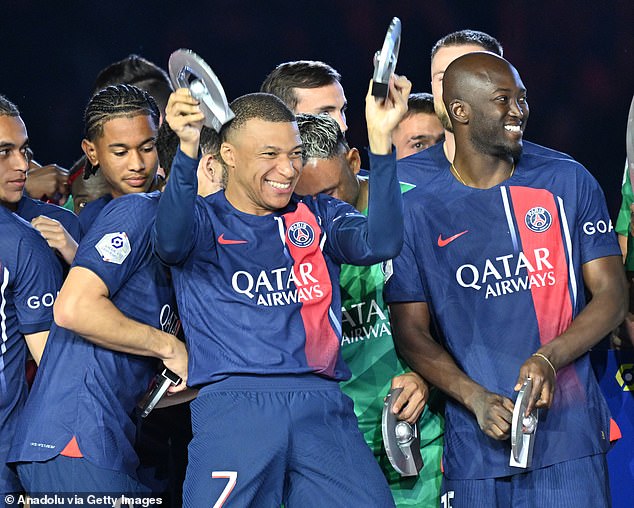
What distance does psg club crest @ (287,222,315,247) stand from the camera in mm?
3252

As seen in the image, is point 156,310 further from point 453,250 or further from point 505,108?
point 505,108

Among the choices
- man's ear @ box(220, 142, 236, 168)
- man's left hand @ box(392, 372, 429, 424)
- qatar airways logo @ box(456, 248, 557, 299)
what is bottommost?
man's left hand @ box(392, 372, 429, 424)

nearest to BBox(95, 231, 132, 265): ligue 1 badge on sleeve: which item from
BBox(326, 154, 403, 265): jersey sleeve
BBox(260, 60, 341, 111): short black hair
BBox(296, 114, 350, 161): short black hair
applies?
BBox(326, 154, 403, 265): jersey sleeve

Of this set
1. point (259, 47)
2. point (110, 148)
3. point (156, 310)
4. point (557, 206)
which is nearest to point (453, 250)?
point (557, 206)

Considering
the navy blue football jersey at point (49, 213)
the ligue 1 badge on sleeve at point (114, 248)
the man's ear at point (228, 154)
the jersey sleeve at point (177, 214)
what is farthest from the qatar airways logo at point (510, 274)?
the navy blue football jersey at point (49, 213)

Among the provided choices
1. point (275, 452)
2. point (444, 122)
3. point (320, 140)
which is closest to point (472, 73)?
point (444, 122)

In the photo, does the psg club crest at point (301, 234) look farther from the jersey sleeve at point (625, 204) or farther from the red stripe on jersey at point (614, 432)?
Result: the jersey sleeve at point (625, 204)

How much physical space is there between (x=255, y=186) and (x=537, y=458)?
3.53 ft

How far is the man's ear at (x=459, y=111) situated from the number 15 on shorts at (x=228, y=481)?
4.16ft

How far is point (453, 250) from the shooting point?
348cm

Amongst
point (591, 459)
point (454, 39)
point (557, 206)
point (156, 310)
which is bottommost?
point (591, 459)

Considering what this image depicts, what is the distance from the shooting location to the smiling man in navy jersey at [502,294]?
3305mm

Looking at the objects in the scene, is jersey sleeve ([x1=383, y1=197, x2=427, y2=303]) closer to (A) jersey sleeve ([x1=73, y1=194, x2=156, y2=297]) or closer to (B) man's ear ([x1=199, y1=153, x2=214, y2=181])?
(B) man's ear ([x1=199, y1=153, x2=214, y2=181])

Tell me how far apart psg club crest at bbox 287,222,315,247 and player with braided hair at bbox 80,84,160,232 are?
738mm
